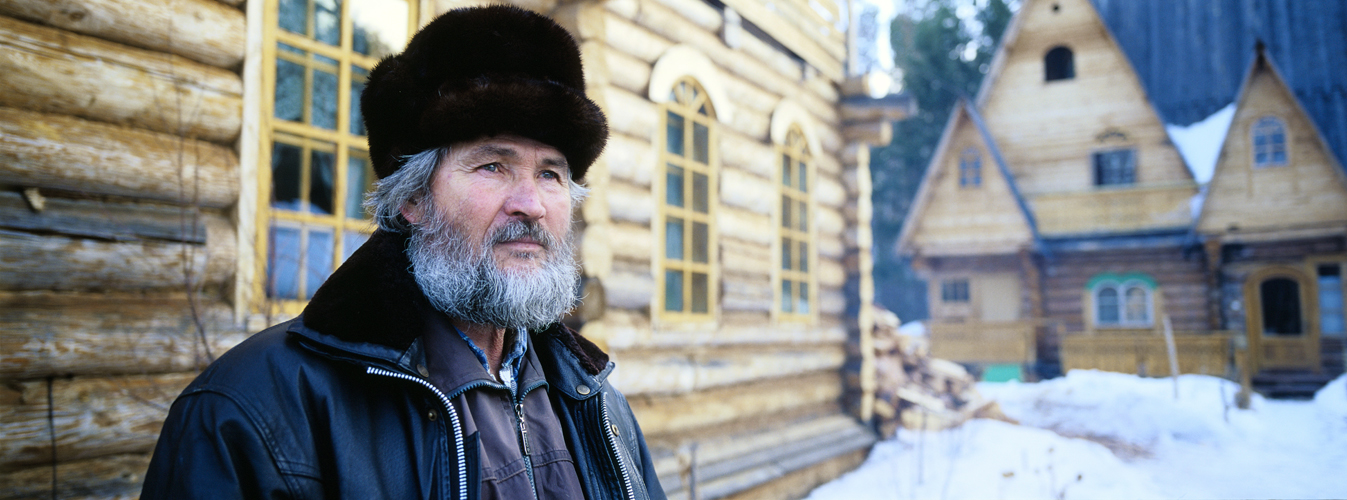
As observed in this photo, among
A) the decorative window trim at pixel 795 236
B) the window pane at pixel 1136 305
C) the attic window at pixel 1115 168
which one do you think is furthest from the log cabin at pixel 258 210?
the attic window at pixel 1115 168

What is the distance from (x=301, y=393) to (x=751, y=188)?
19.0 ft

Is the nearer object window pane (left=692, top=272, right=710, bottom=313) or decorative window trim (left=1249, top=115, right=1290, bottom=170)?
window pane (left=692, top=272, right=710, bottom=313)

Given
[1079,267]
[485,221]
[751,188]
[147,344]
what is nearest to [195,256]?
[147,344]

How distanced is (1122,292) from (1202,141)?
4135 mm

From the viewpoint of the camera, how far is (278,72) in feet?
11.5

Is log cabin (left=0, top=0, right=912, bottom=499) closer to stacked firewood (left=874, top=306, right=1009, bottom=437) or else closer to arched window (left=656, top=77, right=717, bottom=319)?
arched window (left=656, top=77, right=717, bottom=319)

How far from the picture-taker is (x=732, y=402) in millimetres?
6465

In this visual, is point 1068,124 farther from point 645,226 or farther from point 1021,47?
point 645,226

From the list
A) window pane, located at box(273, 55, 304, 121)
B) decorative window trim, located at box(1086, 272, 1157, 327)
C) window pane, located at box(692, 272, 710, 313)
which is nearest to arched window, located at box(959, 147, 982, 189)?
decorative window trim, located at box(1086, 272, 1157, 327)

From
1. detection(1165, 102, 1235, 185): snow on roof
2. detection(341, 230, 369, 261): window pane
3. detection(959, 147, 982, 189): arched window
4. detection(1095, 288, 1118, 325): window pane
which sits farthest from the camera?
detection(959, 147, 982, 189): arched window

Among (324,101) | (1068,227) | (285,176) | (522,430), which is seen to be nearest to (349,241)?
(285,176)

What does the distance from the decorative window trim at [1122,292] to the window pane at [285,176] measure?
15.9 metres

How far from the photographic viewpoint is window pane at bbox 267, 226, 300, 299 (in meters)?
3.37

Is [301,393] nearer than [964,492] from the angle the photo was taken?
Yes
